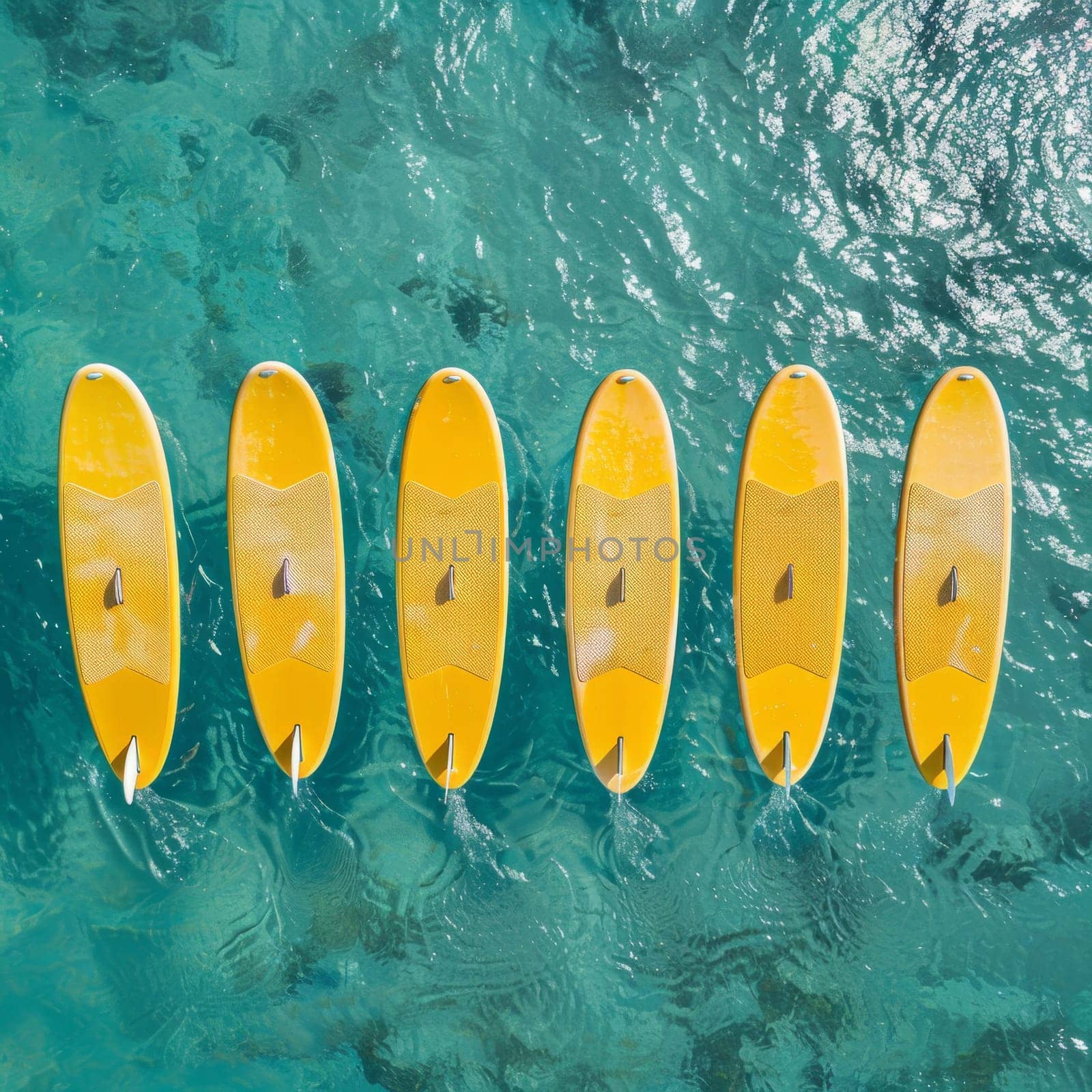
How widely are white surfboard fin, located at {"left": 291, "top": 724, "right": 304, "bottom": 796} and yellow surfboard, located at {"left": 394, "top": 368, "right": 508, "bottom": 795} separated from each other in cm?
85

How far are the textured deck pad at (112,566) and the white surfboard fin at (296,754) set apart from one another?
1.11 metres

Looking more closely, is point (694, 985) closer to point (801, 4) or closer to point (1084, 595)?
point (1084, 595)

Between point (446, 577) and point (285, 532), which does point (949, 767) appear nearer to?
point (446, 577)

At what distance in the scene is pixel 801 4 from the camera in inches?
270

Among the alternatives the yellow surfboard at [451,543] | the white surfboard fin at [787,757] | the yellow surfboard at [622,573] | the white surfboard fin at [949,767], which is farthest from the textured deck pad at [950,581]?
the yellow surfboard at [451,543]

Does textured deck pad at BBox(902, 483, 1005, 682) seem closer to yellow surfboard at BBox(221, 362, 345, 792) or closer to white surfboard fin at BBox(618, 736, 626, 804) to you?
white surfboard fin at BBox(618, 736, 626, 804)

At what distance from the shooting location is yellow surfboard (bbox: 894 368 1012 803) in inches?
242

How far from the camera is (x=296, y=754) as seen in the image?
6.18 meters

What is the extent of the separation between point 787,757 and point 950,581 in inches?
66.2

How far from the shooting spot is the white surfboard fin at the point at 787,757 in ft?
20.2

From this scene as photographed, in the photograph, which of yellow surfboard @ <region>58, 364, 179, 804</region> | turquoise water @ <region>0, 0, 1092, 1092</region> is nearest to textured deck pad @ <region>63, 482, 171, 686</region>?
yellow surfboard @ <region>58, 364, 179, 804</region>

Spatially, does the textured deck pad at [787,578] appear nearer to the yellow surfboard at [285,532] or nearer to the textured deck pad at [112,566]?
the yellow surfboard at [285,532]

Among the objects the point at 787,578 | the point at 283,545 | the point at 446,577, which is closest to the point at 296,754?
the point at 283,545

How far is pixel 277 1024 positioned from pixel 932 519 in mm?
6012
